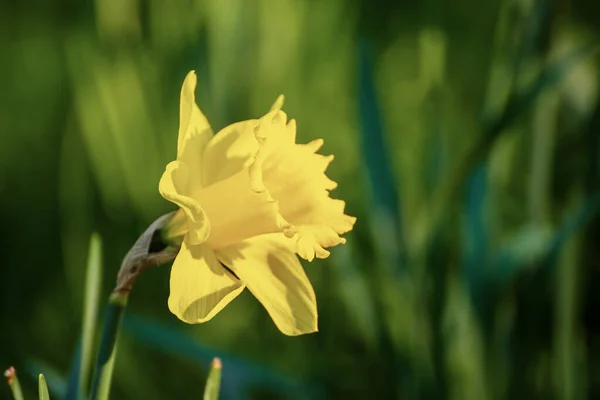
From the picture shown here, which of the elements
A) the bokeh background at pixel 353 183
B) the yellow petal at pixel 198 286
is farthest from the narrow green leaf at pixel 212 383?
the bokeh background at pixel 353 183

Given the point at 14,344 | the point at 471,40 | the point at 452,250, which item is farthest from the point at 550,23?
the point at 14,344

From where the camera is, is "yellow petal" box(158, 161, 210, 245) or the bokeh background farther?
the bokeh background

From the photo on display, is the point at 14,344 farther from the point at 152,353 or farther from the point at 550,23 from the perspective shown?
the point at 550,23

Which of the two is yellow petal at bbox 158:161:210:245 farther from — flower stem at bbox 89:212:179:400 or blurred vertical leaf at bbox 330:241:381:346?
blurred vertical leaf at bbox 330:241:381:346

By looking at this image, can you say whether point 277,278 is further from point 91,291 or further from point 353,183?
point 353,183

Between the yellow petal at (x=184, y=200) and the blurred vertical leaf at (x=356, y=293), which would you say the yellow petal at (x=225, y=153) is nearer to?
the yellow petal at (x=184, y=200)

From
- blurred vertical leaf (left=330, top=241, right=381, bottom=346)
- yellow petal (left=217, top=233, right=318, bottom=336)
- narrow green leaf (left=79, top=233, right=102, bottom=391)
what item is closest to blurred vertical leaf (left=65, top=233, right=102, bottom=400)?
narrow green leaf (left=79, top=233, right=102, bottom=391)

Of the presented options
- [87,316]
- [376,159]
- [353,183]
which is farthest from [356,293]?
[87,316]
